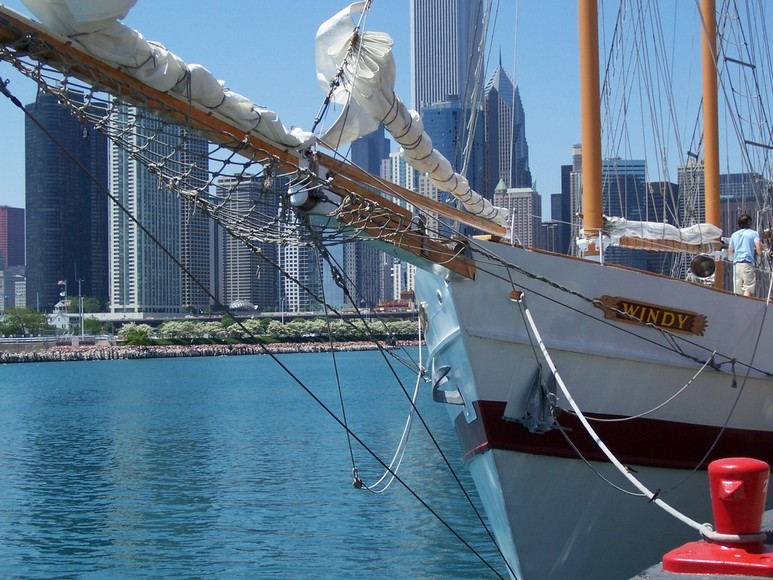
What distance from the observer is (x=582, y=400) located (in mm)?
11453

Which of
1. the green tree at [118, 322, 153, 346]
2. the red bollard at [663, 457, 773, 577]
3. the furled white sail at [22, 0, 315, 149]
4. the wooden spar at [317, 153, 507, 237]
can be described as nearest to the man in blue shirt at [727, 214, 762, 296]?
the wooden spar at [317, 153, 507, 237]

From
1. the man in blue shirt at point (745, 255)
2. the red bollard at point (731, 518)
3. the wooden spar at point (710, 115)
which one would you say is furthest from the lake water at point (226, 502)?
the red bollard at point (731, 518)

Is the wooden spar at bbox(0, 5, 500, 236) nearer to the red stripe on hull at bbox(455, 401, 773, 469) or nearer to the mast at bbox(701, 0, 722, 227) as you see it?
the red stripe on hull at bbox(455, 401, 773, 469)

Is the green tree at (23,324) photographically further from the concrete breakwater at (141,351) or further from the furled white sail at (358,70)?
the furled white sail at (358,70)

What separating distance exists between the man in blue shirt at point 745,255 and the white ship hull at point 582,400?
1.21 meters

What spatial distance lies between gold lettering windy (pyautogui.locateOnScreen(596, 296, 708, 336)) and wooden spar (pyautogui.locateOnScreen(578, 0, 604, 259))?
152 centimetres

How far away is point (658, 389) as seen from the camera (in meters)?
11.9

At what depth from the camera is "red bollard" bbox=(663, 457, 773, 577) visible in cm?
575

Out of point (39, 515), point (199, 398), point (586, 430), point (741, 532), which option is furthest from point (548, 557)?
point (199, 398)

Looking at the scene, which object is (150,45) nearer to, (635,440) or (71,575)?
(635,440)

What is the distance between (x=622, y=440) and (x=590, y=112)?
164 inches

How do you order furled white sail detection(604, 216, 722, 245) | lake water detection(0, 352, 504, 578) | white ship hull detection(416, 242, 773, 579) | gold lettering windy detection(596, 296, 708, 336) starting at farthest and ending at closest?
1. lake water detection(0, 352, 504, 578)
2. furled white sail detection(604, 216, 722, 245)
3. gold lettering windy detection(596, 296, 708, 336)
4. white ship hull detection(416, 242, 773, 579)

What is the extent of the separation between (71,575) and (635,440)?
8835 mm

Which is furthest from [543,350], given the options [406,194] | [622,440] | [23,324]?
[23,324]
